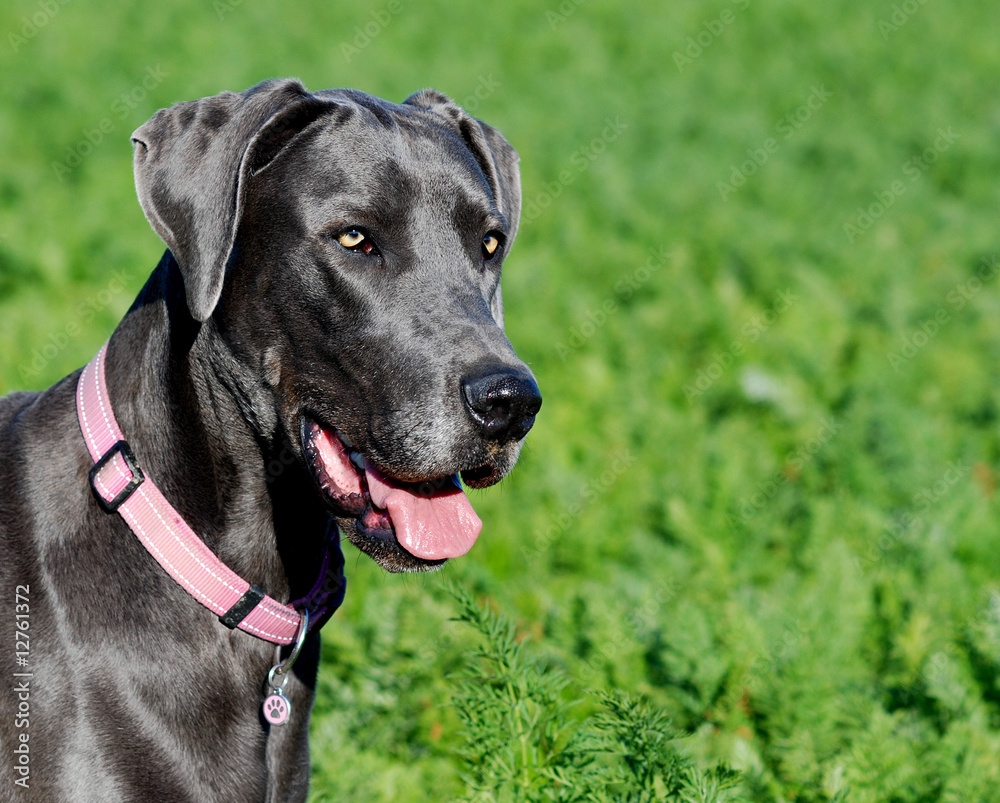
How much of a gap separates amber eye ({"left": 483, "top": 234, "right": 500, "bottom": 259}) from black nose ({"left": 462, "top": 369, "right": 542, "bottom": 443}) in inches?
27.1

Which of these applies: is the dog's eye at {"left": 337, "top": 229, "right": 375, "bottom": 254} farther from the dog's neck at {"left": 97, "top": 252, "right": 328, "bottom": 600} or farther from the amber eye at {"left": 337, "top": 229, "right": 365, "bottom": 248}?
the dog's neck at {"left": 97, "top": 252, "right": 328, "bottom": 600}

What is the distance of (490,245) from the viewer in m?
3.38

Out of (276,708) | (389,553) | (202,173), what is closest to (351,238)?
(202,173)

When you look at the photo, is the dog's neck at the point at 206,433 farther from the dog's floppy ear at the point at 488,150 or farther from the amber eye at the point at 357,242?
the dog's floppy ear at the point at 488,150

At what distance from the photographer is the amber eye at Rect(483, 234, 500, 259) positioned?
11.0 ft

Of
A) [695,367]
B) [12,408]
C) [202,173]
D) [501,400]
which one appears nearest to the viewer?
[501,400]

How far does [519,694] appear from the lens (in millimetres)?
3193

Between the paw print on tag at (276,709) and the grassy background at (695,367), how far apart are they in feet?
3.13

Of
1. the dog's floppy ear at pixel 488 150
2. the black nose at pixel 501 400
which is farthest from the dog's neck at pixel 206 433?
the dog's floppy ear at pixel 488 150

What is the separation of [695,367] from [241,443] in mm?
5925

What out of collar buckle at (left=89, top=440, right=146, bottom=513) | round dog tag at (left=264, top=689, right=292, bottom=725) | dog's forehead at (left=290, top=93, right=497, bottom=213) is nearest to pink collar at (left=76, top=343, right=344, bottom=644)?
collar buckle at (left=89, top=440, right=146, bottom=513)

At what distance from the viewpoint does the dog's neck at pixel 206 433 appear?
289 centimetres

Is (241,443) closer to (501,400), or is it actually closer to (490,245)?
(501,400)

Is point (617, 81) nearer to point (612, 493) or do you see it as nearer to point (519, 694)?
point (612, 493)
